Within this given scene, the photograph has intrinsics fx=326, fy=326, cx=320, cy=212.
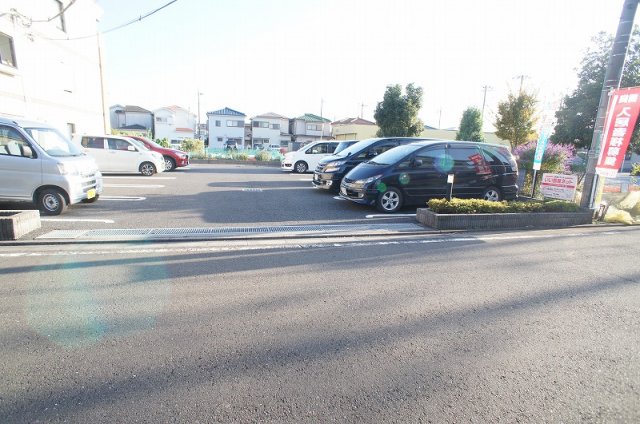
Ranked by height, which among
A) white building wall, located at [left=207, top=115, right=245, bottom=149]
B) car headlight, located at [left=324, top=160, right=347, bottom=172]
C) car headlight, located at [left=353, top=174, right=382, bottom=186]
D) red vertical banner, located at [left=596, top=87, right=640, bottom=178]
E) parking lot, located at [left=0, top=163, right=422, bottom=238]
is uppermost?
white building wall, located at [left=207, top=115, right=245, bottom=149]

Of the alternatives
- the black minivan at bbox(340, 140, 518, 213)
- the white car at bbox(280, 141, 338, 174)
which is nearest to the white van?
the black minivan at bbox(340, 140, 518, 213)

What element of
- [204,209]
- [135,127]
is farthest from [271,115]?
[204,209]

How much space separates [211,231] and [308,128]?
160ft

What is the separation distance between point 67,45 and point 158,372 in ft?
70.8

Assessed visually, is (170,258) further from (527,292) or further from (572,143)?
(572,143)

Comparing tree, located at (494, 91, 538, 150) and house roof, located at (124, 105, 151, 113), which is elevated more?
house roof, located at (124, 105, 151, 113)

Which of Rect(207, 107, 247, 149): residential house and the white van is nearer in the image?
the white van

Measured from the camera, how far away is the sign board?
790 centimetres

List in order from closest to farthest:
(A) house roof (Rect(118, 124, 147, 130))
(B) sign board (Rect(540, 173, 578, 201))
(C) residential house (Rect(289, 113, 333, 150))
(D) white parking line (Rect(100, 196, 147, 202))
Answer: (B) sign board (Rect(540, 173, 578, 201))
(D) white parking line (Rect(100, 196, 147, 202))
(A) house roof (Rect(118, 124, 147, 130))
(C) residential house (Rect(289, 113, 333, 150))

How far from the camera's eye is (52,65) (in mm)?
16094

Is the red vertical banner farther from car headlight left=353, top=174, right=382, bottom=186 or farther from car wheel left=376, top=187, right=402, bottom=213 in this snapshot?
car headlight left=353, top=174, right=382, bottom=186

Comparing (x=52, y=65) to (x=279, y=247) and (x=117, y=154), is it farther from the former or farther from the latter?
(x=279, y=247)

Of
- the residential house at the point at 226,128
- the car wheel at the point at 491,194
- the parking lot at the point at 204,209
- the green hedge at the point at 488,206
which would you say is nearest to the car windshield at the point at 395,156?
the parking lot at the point at 204,209

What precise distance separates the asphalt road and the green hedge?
1992 mm
